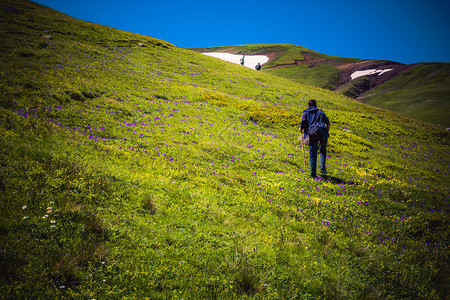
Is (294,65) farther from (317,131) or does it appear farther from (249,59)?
(317,131)

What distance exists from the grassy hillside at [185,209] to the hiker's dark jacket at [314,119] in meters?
2.82

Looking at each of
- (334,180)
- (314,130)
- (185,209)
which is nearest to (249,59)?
(314,130)

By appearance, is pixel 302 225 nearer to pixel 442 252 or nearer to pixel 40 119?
pixel 442 252

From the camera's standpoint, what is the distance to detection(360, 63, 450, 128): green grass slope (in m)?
51.4

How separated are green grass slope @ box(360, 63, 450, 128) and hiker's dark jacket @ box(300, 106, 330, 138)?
55.4 meters

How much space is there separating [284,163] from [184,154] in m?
6.41

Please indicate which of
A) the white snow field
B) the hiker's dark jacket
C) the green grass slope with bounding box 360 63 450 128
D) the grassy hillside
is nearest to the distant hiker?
the hiker's dark jacket

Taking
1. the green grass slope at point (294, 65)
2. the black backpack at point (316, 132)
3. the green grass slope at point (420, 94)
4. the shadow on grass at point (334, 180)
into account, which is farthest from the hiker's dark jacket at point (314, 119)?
the green grass slope at point (294, 65)

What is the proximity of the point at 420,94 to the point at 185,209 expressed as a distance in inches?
3351

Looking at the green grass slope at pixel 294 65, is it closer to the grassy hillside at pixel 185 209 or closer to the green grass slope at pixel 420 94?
the green grass slope at pixel 420 94

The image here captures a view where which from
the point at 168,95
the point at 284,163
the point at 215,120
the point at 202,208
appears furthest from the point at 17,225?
the point at 168,95

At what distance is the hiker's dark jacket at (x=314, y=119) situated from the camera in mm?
10955

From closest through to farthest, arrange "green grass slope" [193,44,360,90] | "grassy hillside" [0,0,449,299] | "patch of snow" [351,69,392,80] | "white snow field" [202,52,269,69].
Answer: "grassy hillside" [0,0,449,299] → "green grass slope" [193,44,360,90] → "patch of snow" [351,69,392,80] → "white snow field" [202,52,269,69]

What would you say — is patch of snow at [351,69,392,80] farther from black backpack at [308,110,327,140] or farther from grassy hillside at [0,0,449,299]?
black backpack at [308,110,327,140]
